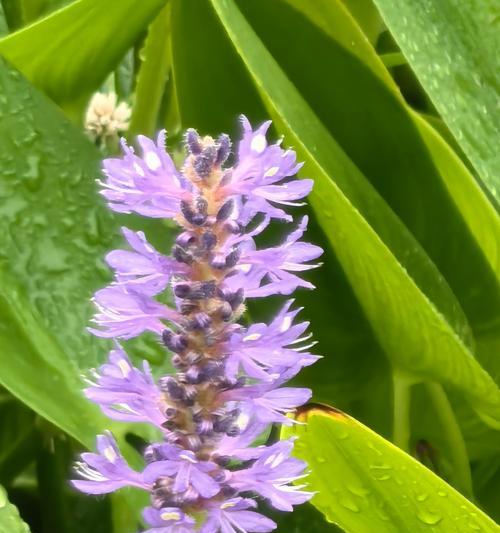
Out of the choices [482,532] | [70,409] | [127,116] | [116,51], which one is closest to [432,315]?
[482,532]

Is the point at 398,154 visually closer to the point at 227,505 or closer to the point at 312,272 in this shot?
the point at 312,272

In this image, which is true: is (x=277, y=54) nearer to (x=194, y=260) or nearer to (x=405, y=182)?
(x=405, y=182)

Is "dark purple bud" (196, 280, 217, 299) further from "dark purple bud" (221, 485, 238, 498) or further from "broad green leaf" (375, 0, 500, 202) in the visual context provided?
"broad green leaf" (375, 0, 500, 202)

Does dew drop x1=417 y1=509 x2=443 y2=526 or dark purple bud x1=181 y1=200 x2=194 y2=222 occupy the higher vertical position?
dark purple bud x1=181 y1=200 x2=194 y2=222

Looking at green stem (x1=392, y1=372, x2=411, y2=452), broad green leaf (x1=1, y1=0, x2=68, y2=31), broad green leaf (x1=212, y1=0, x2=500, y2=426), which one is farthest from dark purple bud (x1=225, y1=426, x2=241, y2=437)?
broad green leaf (x1=1, y1=0, x2=68, y2=31)

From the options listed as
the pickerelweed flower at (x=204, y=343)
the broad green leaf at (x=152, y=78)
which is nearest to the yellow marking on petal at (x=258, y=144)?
the pickerelweed flower at (x=204, y=343)

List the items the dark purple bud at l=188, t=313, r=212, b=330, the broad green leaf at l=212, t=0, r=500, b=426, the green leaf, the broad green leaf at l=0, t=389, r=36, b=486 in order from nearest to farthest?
the dark purple bud at l=188, t=313, r=212, b=330 < the green leaf < the broad green leaf at l=212, t=0, r=500, b=426 < the broad green leaf at l=0, t=389, r=36, b=486

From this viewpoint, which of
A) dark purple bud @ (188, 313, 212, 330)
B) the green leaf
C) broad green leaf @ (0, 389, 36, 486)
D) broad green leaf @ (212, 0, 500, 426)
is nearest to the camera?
dark purple bud @ (188, 313, 212, 330)
